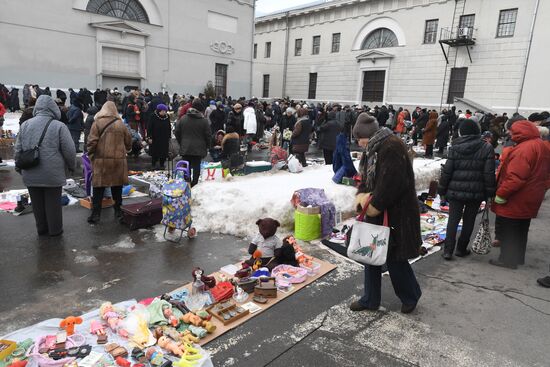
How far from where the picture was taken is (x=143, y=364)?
2.94m

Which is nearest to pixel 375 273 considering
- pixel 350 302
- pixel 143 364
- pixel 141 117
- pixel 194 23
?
pixel 350 302

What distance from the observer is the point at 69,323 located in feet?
10.9

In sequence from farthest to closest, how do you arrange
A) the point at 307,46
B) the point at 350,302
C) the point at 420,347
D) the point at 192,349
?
1. the point at 307,46
2. the point at 350,302
3. the point at 420,347
4. the point at 192,349

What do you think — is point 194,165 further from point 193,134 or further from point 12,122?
point 12,122

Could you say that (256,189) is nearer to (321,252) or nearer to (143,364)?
(321,252)

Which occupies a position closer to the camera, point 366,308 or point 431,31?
point 366,308

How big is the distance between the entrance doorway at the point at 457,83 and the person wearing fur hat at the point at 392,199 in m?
27.2

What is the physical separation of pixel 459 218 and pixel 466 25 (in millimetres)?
26425

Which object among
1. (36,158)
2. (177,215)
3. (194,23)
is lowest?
(177,215)

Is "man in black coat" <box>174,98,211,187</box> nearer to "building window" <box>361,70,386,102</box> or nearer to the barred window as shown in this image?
"building window" <box>361,70,386,102</box>

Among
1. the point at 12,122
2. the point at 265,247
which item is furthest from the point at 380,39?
the point at 265,247

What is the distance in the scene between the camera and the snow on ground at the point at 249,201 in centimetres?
626

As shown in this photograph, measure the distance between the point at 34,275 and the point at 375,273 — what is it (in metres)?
3.73

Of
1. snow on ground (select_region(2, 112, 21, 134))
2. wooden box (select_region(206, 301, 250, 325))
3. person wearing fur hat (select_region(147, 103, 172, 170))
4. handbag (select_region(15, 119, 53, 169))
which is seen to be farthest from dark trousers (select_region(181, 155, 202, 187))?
snow on ground (select_region(2, 112, 21, 134))
